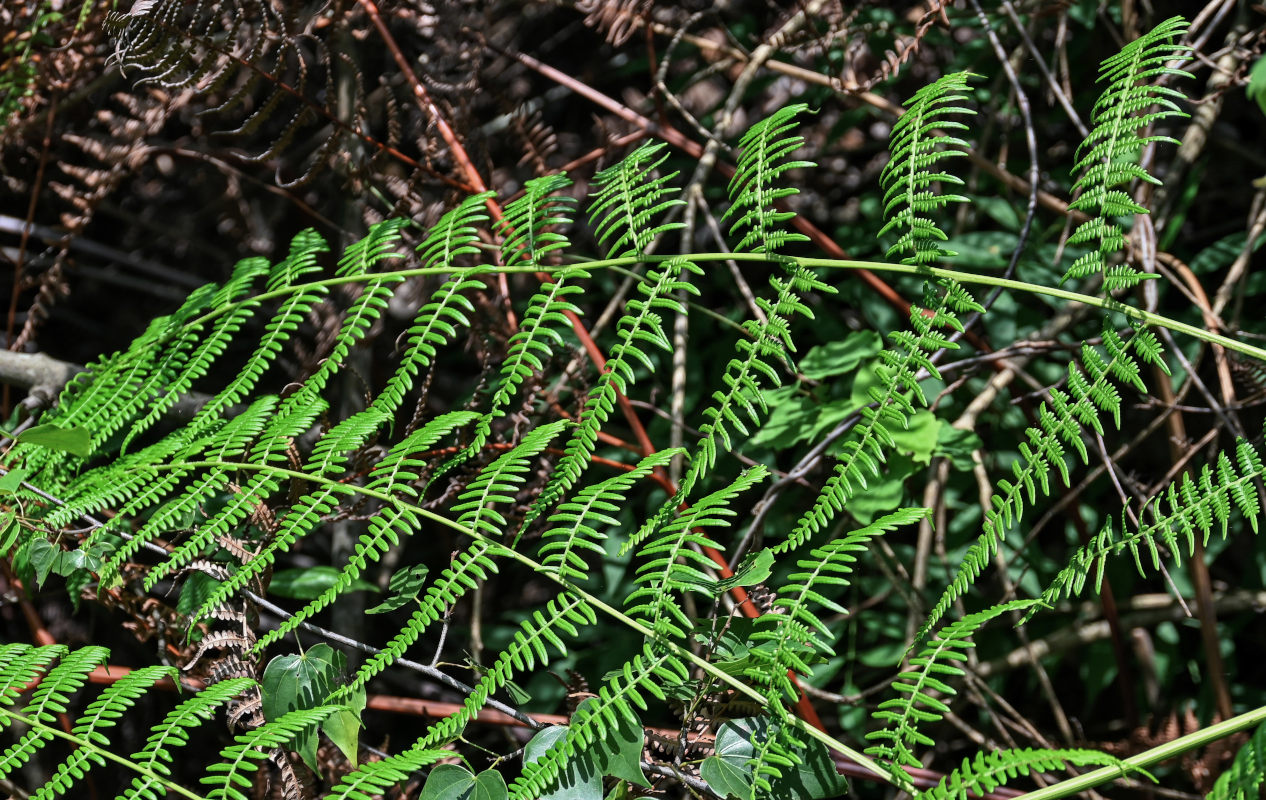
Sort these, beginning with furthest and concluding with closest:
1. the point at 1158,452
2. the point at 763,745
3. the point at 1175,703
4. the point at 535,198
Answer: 1. the point at 1158,452
2. the point at 1175,703
3. the point at 535,198
4. the point at 763,745

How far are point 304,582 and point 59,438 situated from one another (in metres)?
0.48

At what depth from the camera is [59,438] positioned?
1106 millimetres

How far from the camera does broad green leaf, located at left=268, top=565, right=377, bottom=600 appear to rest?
1.48m

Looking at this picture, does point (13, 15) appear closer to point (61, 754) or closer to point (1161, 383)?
point (61, 754)

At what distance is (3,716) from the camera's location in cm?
99

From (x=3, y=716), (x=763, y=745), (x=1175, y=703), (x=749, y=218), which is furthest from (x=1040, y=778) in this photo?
(x=3, y=716)

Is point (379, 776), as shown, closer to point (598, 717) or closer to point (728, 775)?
point (598, 717)

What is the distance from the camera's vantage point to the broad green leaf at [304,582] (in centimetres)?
148

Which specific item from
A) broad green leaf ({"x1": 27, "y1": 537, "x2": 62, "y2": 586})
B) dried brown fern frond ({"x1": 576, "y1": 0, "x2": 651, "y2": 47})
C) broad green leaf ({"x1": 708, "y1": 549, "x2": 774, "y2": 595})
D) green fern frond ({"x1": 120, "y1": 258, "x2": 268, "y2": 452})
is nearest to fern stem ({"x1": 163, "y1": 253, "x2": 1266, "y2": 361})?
green fern frond ({"x1": 120, "y1": 258, "x2": 268, "y2": 452})

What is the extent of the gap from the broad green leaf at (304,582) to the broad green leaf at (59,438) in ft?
1.37

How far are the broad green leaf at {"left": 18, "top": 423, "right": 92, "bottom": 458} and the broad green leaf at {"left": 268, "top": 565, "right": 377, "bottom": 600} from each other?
417 millimetres

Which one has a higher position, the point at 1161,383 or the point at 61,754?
the point at 1161,383

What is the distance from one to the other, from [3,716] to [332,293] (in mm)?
1190

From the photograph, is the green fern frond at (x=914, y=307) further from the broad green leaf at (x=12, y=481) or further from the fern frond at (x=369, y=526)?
the broad green leaf at (x=12, y=481)
